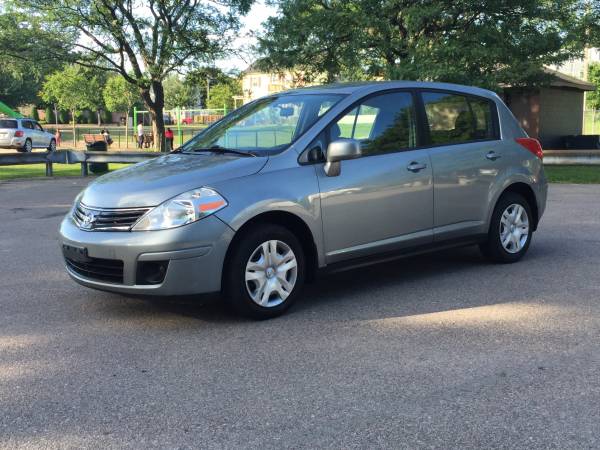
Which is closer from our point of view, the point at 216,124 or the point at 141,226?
the point at 141,226

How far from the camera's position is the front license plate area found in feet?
16.5

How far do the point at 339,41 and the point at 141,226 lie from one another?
58.2 ft

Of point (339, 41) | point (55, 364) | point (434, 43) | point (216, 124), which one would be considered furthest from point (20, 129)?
point (55, 364)

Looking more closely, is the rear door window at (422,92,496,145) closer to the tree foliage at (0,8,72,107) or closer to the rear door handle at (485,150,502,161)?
the rear door handle at (485,150,502,161)

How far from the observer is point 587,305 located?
5465 millimetres

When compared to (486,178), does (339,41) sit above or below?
above

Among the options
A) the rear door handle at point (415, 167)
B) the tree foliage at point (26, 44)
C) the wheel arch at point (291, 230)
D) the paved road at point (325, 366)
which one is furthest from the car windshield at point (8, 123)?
the wheel arch at point (291, 230)

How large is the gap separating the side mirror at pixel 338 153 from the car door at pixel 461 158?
43.1 inches

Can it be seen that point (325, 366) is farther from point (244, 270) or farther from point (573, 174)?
point (573, 174)

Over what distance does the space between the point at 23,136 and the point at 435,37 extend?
22980 millimetres

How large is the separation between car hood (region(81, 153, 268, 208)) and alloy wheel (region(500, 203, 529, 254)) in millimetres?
2857

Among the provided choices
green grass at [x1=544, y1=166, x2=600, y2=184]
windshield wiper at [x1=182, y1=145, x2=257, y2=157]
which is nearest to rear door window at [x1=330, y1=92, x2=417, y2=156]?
windshield wiper at [x1=182, y1=145, x2=257, y2=157]

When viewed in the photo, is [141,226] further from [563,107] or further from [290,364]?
[563,107]

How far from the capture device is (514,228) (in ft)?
22.9
